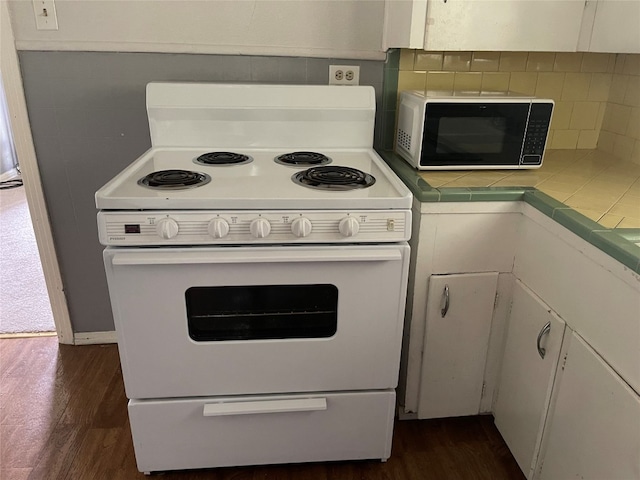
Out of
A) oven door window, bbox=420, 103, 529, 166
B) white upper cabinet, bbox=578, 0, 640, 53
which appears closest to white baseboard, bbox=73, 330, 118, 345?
oven door window, bbox=420, 103, 529, 166

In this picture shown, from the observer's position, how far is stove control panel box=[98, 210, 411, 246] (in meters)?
1.26

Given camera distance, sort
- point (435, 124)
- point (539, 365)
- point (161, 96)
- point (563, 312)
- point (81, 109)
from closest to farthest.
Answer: point (563, 312) < point (539, 365) < point (435, 124) < point (161, 96) < point (81, 109)

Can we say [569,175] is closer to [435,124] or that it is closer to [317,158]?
[435,124]

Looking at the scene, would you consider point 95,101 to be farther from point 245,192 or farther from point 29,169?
point 245,192

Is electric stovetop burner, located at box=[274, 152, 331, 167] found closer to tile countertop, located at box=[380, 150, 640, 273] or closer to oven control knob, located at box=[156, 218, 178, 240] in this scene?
tile countertop, located at box=[380, 150, 640, 273]

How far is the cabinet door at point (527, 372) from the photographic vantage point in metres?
1.38

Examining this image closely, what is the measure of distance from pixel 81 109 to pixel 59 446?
118 centimetres

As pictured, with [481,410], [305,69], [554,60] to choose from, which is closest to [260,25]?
[305,69]

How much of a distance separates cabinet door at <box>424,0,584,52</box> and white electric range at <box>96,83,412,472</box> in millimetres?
447

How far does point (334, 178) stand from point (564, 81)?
44.5 inches

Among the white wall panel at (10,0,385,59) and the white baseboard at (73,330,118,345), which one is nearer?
the white wall panel at (10,0,385,59)

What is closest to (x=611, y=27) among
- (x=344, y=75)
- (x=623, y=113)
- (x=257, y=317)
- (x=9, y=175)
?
(x=623, y=113)

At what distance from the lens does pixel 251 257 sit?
4.26ft

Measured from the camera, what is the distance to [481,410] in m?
1.76
